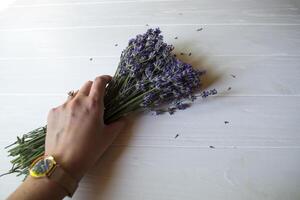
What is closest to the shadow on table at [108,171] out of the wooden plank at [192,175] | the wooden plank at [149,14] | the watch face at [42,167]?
the wooden plank at [192,175]

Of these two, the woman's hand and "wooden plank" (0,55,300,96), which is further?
"wooden plank" (0,55,300,96)

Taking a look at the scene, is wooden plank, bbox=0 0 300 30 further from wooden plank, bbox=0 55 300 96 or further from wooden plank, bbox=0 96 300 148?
wooden plank, bbox=0 96 300 148

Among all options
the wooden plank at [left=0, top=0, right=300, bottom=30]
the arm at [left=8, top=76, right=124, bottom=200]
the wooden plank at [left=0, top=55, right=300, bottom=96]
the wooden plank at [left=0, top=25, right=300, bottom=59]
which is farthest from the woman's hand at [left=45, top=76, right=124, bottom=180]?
the wooden plank at [left=0, top=0, right=300, bottom=30]

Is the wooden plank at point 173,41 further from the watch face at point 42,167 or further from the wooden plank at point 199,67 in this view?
the watch face at point 42,167

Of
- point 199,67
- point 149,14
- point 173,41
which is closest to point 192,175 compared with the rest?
point 199,67

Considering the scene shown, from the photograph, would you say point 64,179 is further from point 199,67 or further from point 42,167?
point 199,67

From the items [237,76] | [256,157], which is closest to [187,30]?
[237,76]
